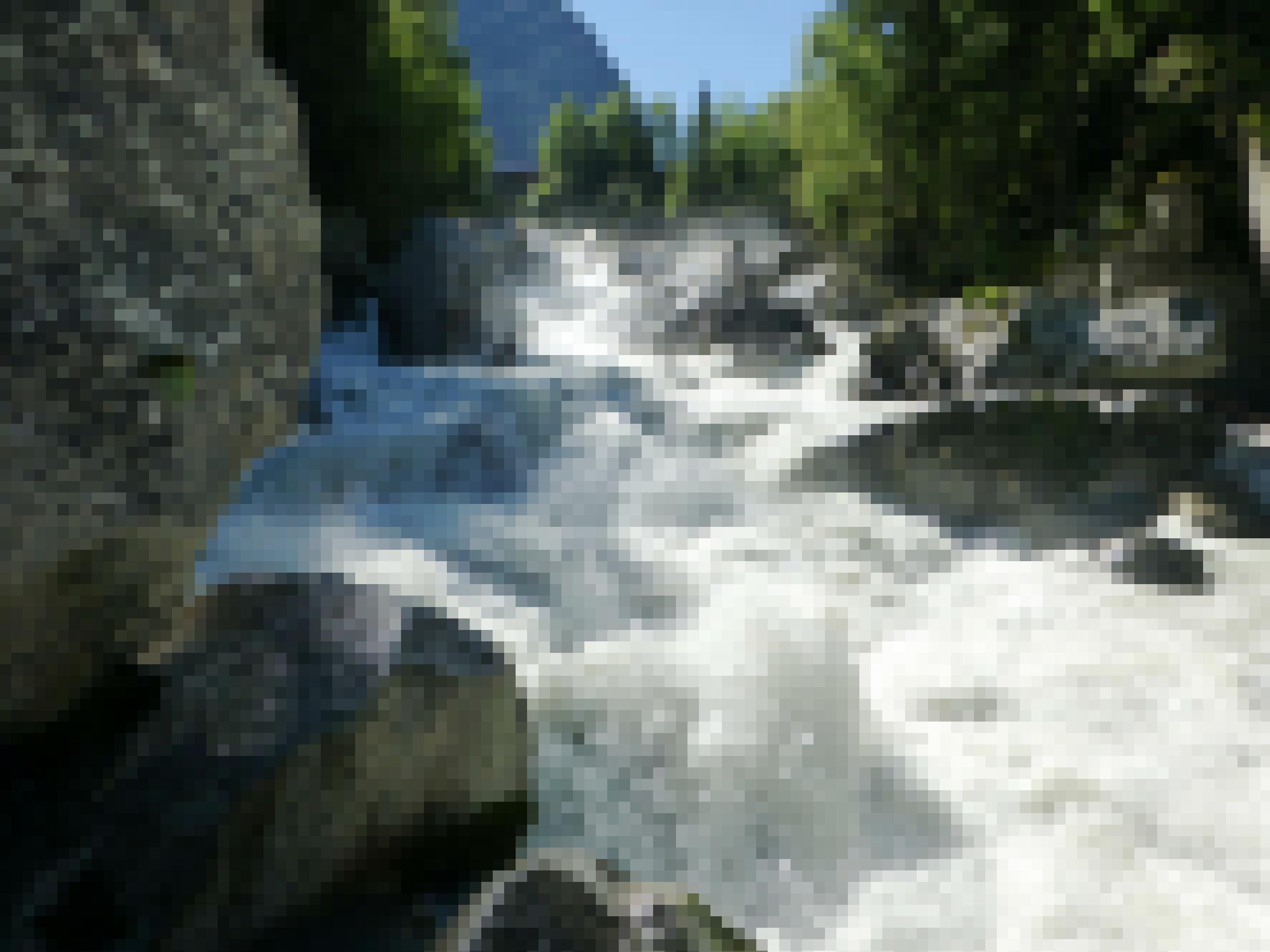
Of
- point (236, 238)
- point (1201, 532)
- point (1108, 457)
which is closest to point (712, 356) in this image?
point (1108, 457)

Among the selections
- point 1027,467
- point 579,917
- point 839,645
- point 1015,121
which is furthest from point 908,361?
point 579,917

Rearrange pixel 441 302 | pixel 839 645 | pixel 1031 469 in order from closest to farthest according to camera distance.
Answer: pixel 839 645
pixel 1031 469
pixel 441 302

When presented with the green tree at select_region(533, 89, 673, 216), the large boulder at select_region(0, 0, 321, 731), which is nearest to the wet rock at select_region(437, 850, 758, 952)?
the large boulder at select_region(0, 0, 321, 731)

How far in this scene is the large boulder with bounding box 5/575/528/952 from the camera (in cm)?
302

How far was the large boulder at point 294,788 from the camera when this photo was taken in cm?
302

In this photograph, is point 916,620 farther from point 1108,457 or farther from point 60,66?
point 60,66

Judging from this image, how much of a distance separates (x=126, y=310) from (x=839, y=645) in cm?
593

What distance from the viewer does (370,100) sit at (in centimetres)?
2266

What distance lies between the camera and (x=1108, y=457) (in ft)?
35.4

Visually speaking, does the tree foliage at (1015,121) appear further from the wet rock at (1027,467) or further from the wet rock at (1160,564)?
the wet rock at (1160,564)

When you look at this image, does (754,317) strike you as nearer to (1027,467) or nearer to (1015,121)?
(1015,121)

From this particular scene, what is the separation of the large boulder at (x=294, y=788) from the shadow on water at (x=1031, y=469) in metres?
7.67

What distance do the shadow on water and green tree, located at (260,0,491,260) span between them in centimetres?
1254

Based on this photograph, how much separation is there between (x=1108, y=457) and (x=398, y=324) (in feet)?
50.4
